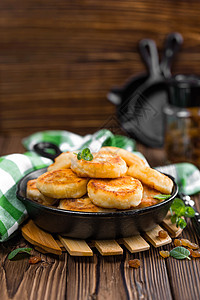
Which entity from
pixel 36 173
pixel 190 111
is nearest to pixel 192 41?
pixel 190 111

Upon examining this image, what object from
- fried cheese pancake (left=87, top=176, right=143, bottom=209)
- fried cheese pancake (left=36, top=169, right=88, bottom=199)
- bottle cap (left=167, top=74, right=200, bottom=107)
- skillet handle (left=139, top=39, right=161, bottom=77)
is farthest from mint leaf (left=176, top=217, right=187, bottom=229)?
skillet handle (left=139, top=39, right=161, bottom=77)

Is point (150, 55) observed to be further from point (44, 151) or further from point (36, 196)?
point (36, 196)

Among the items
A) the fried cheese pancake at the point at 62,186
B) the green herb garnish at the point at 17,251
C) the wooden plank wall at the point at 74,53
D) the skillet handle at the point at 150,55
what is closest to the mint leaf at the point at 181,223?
the fried cheese pancake at the point at 62,186

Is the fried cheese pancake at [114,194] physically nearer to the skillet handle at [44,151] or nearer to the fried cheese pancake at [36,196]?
the fried cheese pancake at [36,196]

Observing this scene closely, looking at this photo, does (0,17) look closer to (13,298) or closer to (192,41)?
(192,41)

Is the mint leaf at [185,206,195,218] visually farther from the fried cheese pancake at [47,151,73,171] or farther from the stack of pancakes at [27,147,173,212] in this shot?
the fried cheese pancake at [47,151,73,171]

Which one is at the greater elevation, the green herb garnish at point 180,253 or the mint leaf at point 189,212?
the green herb garnish at point 180,253
